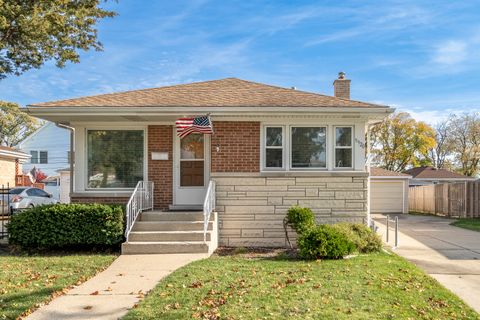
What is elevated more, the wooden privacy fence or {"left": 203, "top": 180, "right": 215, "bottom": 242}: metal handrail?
{"left": 203, "top": 180, "right": 215, "bottom": 242}: metal handrail

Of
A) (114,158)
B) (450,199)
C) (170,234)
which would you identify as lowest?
(450,199)

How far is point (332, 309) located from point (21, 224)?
7.13 metres

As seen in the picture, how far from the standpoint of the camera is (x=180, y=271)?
7027mm

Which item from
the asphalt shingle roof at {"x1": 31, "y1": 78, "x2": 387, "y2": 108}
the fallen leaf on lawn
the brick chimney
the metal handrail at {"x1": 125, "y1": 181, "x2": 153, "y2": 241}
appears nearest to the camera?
the fallen leaf on lawn

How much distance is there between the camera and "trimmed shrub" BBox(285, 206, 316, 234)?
365 inches

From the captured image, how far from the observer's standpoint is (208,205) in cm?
926

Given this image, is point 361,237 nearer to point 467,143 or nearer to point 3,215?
point 3,215

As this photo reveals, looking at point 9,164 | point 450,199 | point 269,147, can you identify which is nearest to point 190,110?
point 269,147

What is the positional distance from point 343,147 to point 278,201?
2.12 m

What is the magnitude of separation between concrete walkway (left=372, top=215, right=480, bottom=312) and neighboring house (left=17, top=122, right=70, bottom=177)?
24.4 meters

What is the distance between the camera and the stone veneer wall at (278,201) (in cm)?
1030

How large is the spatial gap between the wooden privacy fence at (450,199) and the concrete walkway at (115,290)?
16.1 metres

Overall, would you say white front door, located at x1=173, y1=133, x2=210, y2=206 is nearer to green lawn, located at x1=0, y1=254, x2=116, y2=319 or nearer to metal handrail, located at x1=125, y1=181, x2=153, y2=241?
metal handrail, located at x1=125, y1=181, x2=153, y2=241

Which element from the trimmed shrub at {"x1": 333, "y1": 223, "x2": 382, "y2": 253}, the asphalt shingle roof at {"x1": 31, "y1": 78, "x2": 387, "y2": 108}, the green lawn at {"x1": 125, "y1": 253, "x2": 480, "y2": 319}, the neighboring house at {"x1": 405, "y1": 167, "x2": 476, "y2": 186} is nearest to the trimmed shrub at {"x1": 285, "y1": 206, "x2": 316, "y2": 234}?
the trimmed shrub at {"x1": 333, "y1": 223, "x2": 382, "y2": 253}
